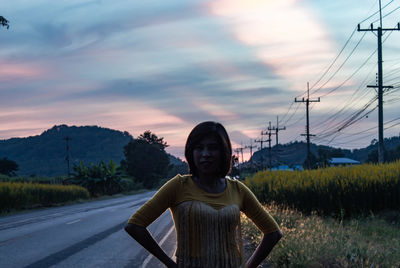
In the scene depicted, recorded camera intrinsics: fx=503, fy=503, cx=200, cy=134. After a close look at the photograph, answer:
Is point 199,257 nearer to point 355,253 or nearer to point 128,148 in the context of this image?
point 355,253

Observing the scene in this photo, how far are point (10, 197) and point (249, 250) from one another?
81.6ft

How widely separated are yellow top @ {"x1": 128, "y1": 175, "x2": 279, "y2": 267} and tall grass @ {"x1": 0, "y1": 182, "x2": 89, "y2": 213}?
29755 millimetres

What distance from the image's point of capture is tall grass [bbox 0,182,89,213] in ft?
104

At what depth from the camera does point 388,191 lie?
18312mm

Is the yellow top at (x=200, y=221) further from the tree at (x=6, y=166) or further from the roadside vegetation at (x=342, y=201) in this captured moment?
the tree at (x=6, y=166)

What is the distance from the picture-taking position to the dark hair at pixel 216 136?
3189mm

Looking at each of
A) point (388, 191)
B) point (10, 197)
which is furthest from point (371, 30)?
point (10, 197)

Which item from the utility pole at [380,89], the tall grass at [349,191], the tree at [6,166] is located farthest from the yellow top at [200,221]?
the tree at [6,166]

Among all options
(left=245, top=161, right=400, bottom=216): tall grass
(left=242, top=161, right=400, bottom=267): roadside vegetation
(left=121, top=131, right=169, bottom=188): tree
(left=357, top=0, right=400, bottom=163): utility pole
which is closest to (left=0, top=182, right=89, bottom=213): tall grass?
(left=242, top=161, right=400, bottom=267): roadside vegetation

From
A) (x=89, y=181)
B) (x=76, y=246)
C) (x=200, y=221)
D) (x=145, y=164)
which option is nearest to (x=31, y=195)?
(x=89, y=181)

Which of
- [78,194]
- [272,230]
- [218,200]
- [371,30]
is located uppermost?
[371,30]

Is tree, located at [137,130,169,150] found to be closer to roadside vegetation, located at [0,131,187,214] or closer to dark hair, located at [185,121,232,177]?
roadside vegetation, located at [0,131,187,214]

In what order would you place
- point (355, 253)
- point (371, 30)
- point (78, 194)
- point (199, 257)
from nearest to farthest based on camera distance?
point (199, 257) → point (355, 253) → point (371, 30) → point (78, 194)

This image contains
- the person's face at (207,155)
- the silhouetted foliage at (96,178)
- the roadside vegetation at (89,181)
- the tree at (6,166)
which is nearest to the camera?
the person's face at (207,155)
